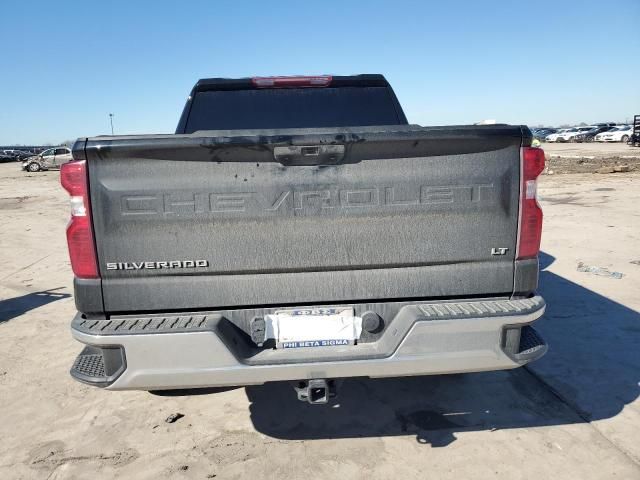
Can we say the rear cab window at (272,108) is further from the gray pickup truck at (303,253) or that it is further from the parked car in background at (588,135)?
the parked car in background at (588,135)

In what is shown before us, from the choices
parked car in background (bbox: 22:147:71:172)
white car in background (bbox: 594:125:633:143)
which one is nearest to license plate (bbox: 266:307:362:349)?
parked car in background (bbox: 22:147:71:172)

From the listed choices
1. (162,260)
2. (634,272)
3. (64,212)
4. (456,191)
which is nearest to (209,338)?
(162,260)

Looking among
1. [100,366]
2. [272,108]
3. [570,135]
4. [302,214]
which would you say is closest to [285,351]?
[302,214]

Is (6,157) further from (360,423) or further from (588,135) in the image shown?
(588,135)

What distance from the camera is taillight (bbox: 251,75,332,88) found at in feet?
12.9

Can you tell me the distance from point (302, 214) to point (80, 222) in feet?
3.52

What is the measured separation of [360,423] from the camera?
10.4 ft

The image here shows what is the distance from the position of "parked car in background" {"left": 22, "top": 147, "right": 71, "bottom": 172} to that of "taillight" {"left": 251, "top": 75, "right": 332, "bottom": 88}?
3405 cm

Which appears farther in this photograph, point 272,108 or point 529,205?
point 272,108

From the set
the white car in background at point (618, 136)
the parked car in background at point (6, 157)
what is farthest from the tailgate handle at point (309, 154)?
the parked car in background at point (6, 157)

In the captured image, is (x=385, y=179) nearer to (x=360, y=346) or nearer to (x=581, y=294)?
(x=360, y=346)

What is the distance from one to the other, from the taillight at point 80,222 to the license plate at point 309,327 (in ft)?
3.02

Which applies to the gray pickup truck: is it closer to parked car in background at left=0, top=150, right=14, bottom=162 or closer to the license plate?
the license plate

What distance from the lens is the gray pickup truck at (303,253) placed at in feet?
7.45
